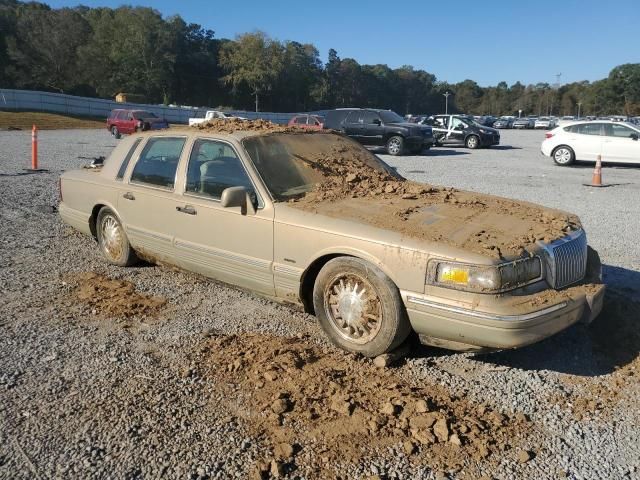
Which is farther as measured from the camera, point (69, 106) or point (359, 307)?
point (69, 106)

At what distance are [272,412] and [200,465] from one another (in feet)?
1.79

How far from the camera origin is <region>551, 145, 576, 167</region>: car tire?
57.9ft

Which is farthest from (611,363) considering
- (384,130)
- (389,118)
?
(389,118)

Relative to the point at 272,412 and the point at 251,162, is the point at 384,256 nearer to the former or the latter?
the point at 272,412

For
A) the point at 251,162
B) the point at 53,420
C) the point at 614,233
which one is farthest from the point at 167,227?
the point at 614,233

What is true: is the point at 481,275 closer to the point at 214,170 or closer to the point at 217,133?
the point at 214,170

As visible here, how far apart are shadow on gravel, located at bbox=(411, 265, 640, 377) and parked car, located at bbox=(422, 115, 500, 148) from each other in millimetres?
20996

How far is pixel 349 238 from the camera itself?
12.1 feet

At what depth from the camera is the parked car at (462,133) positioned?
24.6 meters

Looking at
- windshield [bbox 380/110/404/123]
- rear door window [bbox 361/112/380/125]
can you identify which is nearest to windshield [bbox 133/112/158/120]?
rear door window [bbox 361/112/380/125]

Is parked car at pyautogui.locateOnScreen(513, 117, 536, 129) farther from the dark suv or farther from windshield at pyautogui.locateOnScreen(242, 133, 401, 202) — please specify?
windshield at pyautogui.locateOnScreen(242, 133, 401, 202)

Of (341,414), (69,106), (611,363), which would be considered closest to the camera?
(341,414)

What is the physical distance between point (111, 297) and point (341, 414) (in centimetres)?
276

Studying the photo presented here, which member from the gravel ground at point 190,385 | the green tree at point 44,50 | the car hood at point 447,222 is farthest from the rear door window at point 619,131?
the green tree at point 44,50
